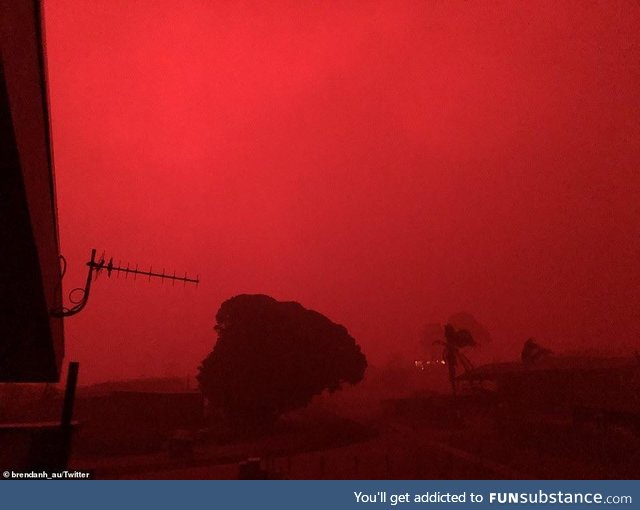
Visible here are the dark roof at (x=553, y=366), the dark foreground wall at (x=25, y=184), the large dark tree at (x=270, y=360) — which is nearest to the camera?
the dark foreground wall at (x=25, y=184)

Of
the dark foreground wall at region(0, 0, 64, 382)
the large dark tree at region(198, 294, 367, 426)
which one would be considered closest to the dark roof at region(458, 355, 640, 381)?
the large dark tree at region(198, 294, 367, 426)

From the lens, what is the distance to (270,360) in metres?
30.4

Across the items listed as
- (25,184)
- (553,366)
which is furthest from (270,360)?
(25,184)

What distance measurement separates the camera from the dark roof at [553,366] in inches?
1233

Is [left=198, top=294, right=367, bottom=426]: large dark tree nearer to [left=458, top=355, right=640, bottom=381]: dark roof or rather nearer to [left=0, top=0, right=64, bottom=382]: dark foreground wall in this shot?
[left=458, top=355, right=640, bottom=381]: dark roof

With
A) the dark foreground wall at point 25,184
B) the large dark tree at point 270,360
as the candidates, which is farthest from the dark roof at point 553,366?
the dark foreground wall at point 25,184

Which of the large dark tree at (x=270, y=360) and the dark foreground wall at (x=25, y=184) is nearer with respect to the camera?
the dark foreground wall at (x=25, y=184)

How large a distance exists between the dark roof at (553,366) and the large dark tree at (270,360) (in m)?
10.2

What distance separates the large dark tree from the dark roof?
10.2 meters

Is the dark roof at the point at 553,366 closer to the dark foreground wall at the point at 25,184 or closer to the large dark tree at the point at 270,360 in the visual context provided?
the large dark tree at the point at 270,360

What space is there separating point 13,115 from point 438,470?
1734 cm

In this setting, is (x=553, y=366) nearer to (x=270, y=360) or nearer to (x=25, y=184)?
(x=270, y=360)

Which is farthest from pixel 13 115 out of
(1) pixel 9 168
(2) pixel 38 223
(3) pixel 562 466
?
(3) pixel 562 466

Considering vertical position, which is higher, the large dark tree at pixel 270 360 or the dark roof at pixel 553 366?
the large dark tree at pixel 270 360
